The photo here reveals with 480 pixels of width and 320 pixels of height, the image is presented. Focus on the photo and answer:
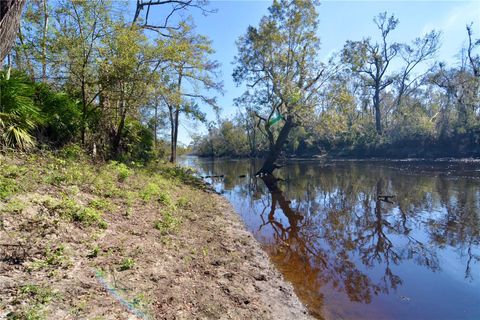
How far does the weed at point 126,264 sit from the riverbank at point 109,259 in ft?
0.05

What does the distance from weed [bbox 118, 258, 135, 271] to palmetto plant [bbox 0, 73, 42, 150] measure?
4.64 meters

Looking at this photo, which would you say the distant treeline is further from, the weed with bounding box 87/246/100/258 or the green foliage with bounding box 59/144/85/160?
the weed with bounding box 87/246/100/258

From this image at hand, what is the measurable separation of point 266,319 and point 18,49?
9833 mm

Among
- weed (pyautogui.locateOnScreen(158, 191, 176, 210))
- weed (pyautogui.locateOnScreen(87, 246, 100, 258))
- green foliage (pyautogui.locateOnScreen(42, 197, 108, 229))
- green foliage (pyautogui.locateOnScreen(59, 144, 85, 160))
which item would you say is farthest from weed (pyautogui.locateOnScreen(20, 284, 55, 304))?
green foliage (pyautogui.locateOnScreen(59, 144, 85, 160))

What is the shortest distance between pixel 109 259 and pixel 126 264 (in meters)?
0.27

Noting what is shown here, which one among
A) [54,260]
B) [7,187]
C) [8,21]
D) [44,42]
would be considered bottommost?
[54,260]

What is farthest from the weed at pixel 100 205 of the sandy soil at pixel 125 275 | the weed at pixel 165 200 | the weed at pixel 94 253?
the weed at pixel 165 200

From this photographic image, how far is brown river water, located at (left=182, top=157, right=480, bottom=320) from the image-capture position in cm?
454

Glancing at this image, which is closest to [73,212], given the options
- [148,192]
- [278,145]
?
[148,192]

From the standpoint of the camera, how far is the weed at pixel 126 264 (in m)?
3.86

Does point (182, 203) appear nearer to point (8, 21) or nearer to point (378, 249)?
point (378, 249)

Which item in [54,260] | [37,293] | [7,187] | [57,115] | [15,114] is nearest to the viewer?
[37,293]

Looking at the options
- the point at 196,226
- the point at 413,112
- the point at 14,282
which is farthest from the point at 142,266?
the point at 413,112

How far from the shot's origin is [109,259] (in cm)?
397
